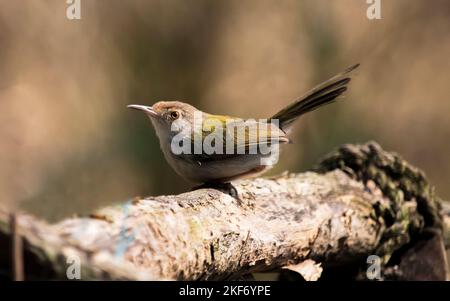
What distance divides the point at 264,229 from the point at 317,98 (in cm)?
154

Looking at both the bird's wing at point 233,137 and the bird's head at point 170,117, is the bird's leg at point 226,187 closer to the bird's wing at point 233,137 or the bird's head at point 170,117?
the bird's wing at point 233,137

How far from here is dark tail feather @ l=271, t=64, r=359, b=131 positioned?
16.0ft

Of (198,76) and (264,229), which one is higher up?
(198,76)

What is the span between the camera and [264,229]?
382cm

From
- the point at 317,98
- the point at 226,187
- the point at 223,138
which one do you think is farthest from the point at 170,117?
the point at 317,98

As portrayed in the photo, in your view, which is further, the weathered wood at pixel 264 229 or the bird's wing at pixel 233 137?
the bird's wing at pixel 233 137

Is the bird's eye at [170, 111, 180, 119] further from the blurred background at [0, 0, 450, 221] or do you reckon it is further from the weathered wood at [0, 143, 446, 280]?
the blurred background at [0, 0, 450, 221]

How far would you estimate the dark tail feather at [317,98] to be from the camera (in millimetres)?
4883

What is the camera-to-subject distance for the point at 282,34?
9.33 meters

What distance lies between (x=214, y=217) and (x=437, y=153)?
258 inches

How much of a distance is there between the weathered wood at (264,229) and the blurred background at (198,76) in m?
3.73

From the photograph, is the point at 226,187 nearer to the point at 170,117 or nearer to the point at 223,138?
the point at 223,138

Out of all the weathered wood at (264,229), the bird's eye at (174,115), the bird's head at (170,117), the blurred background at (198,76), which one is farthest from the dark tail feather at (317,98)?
the blurred background at (198,76)
